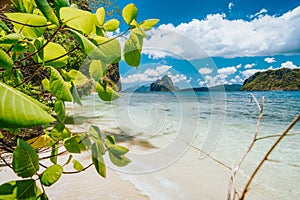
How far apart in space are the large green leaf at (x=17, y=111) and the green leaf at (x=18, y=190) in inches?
6.7

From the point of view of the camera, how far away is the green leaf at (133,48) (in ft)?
1.38

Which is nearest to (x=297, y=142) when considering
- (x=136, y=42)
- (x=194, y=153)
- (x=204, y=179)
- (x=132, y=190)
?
(x=194, y=153)

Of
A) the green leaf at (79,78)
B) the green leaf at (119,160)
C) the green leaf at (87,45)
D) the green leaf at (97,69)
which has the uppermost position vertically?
the green leaf at (87,45)

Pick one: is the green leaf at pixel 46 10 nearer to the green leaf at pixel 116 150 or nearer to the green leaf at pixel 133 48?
the green leaf at pixel 133 48

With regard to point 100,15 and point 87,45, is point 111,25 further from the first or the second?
point 87,45

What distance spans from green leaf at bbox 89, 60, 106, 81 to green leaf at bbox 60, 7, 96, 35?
0.17 metres

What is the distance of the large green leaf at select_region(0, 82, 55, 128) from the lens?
0.20 meters

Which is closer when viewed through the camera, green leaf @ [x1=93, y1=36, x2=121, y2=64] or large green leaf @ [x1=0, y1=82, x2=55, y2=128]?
large green leaf @ [x1=0, y1=82, x2=55, y2=128]

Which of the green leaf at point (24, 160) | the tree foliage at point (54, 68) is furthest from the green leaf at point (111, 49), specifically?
the green leaf at point (24, 160)

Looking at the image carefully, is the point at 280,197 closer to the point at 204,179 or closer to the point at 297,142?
the point at 204,179

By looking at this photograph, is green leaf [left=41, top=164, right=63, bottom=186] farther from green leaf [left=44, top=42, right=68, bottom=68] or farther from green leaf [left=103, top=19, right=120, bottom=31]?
green leaf [left=103, top=19, right=120, bottom=31]

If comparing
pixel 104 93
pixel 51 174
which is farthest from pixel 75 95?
pixel 51 174

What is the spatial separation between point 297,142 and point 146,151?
670cm

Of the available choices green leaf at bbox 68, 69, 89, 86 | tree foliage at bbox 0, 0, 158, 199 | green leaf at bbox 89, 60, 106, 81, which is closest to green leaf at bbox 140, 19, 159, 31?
tree foliage at bbox 0, 0, 158, 199
